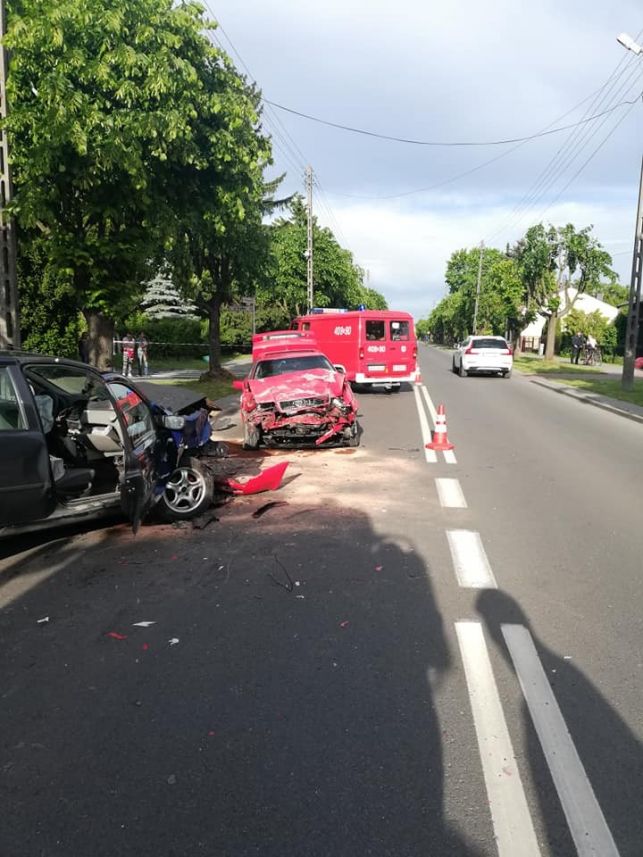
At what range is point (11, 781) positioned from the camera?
2566 mm

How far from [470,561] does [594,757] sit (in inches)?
94.7

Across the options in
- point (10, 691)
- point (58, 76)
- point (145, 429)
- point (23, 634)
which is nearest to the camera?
point (10, 691)

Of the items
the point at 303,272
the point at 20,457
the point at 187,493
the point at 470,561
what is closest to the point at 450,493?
the point at 470,561

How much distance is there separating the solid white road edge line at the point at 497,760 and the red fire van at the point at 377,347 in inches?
610

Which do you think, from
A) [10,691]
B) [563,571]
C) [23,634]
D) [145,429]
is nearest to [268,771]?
[10,691]

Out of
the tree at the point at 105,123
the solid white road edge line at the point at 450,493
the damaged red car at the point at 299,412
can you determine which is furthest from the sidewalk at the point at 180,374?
the solid white road edge line at the point at 450,493

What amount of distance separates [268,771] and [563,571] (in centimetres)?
307

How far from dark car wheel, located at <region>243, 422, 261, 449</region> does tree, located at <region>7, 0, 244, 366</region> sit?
425cm

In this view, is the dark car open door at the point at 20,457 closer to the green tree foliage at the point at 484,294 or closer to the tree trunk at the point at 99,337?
the tree trunk at the point at 99,337

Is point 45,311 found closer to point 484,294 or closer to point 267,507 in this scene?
point 267,507

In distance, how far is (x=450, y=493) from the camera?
7332 millimetres

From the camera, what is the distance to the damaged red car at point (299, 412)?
9.52m

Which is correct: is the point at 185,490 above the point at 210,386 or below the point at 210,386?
below

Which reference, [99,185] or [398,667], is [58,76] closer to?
[99,185]
